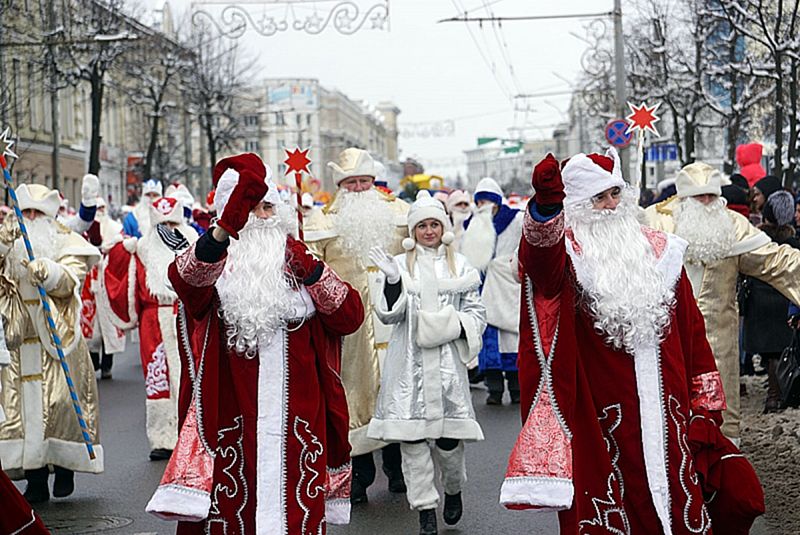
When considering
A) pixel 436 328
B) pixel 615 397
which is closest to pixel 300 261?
pixel 615 397

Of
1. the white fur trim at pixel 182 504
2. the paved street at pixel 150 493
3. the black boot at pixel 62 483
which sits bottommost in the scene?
the paved street at pixel 150 493

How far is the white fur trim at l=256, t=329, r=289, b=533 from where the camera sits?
5430 mm

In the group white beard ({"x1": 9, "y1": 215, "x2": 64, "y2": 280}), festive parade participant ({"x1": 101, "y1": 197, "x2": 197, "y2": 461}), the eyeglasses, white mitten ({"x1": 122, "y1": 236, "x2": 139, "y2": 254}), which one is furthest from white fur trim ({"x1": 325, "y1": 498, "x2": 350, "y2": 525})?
white mitten ({"x1": 122, "y1": 236, "x2": 139, "y2": 254})

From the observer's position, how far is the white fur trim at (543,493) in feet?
16.4

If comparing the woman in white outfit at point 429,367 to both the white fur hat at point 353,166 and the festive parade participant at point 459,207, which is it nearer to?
the white fur hat at point 353,166

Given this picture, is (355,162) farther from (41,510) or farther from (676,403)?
(676,403)

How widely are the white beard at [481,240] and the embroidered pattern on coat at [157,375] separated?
3891 millimetres

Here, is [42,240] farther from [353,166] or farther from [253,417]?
[253,417]

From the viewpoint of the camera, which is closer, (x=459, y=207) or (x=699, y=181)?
(x=699, y=181)

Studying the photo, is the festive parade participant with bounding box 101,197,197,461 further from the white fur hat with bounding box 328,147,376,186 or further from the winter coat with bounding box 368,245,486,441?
the winter coat with bounding box 368,245,486,441

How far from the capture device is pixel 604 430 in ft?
17.2

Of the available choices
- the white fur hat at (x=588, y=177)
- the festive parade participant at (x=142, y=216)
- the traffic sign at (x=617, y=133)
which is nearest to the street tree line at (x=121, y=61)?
the festive parade participant at (x=142, y=216)

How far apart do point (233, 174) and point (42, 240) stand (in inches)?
129

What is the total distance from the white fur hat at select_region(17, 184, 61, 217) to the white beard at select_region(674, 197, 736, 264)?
13.1 feet
